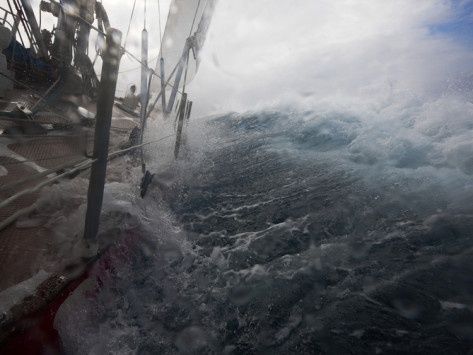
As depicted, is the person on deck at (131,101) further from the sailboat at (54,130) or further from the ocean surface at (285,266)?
the ocean surface at (285,266)

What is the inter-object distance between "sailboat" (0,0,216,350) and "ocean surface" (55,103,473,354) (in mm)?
454

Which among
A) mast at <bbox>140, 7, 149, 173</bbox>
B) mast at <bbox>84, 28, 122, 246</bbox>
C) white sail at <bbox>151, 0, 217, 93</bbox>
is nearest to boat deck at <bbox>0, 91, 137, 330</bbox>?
mast at <bbox>84, 28, 122, 246</bbox>

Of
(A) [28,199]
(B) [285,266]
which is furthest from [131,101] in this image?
(B) [285,266]

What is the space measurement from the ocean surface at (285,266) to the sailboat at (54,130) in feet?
1.49

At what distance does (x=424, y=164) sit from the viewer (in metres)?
9.41

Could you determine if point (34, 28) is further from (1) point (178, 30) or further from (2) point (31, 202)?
(1) point (178, 30)

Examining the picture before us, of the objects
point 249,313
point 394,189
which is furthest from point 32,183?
point 394,189

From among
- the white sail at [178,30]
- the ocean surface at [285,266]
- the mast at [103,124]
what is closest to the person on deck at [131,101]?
the white sail at [178,30]

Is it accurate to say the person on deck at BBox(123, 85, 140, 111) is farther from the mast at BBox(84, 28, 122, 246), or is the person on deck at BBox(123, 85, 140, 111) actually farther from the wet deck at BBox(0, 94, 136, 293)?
the mast at BBox(84, 28, 122, 246)

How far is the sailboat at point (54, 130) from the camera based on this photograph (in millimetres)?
2746

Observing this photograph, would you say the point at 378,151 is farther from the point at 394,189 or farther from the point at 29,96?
the point at 29,96

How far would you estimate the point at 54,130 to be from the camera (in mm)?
7395

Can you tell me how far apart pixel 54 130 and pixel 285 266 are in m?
6.34

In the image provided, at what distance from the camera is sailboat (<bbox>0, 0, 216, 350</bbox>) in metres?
2.75
